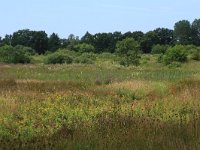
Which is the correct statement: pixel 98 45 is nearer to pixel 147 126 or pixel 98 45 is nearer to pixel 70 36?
pixel 70 36

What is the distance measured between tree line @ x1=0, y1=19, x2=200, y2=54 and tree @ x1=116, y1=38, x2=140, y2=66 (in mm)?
40678

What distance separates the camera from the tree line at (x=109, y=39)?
114981 millimetres

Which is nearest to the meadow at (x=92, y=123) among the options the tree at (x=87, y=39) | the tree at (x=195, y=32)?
the tree at (x=87, y=39)

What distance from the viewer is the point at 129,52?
63469mm

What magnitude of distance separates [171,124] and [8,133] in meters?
3.31

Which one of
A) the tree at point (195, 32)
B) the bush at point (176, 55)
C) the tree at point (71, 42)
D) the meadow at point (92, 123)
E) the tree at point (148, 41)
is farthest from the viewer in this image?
the tree at point (195, 32)

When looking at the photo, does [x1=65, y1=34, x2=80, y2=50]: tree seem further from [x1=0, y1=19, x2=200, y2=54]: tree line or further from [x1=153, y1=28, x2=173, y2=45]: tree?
[x1=153, y1=28, x2=173, y2=45]: tree

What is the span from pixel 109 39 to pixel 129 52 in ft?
194

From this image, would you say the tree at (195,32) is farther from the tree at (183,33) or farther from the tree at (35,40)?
the tree at (35,40)

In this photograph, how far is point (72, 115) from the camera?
11.9 metres

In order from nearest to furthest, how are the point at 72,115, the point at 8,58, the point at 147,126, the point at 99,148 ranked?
the point at 99,148 < the point at 147,126 < the point at 72,115 < the point at 8,58

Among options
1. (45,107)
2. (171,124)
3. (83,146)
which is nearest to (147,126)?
(171,124)

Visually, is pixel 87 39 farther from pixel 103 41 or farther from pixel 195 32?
pixel 195 32

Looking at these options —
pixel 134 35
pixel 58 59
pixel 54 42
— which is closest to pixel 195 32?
pixel 134 35
